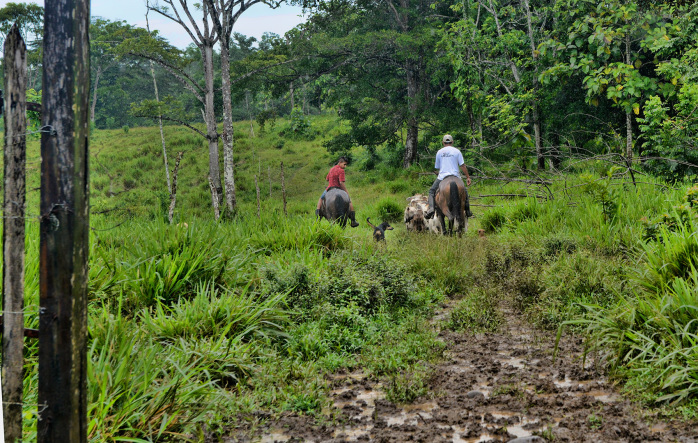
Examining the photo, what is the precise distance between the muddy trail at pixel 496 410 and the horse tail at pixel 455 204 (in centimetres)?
568

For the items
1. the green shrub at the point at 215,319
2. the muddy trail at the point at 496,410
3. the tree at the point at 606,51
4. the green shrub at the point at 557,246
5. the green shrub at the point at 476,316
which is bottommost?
the muddy trail at the point at 496,410

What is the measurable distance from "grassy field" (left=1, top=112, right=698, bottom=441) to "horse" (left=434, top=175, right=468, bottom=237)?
2.99ft

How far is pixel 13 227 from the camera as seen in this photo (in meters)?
2.40

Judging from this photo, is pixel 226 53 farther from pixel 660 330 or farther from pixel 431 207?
pixel 660 330

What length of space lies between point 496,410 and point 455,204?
6.88 m

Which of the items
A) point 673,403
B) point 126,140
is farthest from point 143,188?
point 673,403

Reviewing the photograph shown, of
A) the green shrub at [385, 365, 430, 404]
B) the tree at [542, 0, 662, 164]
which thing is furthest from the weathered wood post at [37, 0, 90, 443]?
the tree at [542, 0, 662, 164]

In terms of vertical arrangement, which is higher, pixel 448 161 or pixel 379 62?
pixel 379 62

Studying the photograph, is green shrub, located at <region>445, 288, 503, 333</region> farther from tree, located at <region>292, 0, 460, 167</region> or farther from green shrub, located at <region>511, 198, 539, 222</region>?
tree, located at <region>292, 0, 460, 167</region>

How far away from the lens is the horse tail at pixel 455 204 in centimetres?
1023

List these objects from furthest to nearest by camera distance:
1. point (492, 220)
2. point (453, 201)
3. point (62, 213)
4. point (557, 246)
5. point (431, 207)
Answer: point (492, 220)
point (431, 207)
point (453, 201)
point (557, 246)
point (62, 213)

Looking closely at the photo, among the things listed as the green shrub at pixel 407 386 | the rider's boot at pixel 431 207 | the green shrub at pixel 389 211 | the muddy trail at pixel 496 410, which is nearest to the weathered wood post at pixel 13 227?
the muddy trail at pixel 496 410

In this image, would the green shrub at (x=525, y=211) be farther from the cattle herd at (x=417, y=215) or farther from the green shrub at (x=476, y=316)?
the green shrub at (x=476, y=316)

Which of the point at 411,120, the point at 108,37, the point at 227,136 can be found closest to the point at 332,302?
the point at 227,136
